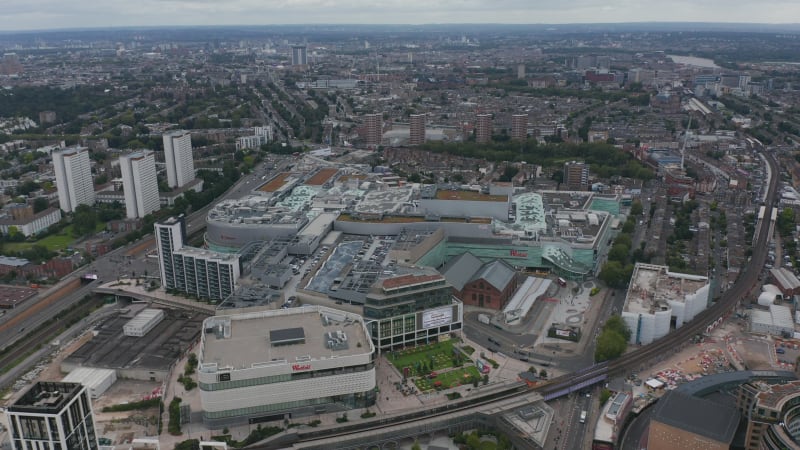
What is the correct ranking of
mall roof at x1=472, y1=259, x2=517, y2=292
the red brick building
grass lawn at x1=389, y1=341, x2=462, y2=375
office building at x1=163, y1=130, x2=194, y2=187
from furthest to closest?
office building at x1=163, y1=130, x2=194, y2=187, mall roof at x1=472, y1=259, x2=517, y2=292, the red brick building, grass lawn at x1=389, y1=341, x2=462, y2=375

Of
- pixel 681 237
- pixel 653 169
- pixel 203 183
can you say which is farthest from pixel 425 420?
pixel 653 169

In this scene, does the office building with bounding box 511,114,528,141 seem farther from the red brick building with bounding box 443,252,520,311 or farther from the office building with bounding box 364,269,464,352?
the office building with bounding box 364,269,464,352

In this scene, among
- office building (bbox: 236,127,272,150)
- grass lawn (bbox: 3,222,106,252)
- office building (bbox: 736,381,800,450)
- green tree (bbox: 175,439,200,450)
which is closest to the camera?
office building (bbox: 736,381,800,450)

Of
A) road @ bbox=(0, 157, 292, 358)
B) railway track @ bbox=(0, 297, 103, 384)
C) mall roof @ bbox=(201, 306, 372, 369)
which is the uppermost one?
mall roof @ bbox=(201, 306, 372, 369)

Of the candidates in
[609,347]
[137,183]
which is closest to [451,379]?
[609,347]

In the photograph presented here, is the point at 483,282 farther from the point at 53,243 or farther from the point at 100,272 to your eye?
the point at 53,243

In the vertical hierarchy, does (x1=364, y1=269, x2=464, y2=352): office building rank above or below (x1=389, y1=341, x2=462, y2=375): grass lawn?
above

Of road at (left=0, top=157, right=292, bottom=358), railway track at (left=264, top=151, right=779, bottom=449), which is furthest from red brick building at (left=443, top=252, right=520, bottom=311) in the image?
road at (left=0, top=157, right=292, bottom=358)
